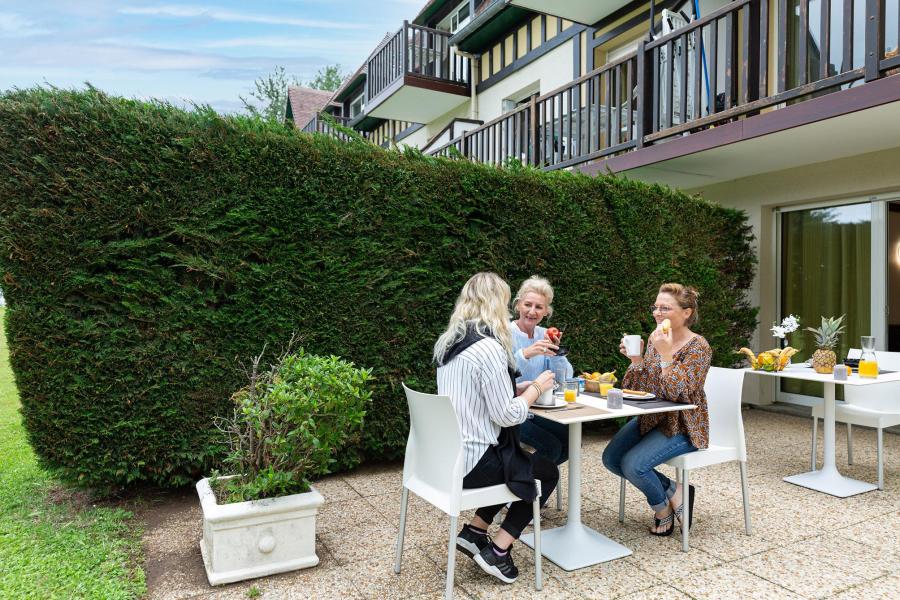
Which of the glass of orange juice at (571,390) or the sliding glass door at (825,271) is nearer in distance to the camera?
the glass of orange juice at (571,390)

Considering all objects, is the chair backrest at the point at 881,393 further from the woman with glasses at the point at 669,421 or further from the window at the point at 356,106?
the window at the point at 356,106

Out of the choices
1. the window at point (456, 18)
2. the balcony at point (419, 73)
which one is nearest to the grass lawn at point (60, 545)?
the balcony at point (419, 73)

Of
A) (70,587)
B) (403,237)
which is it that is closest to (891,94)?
(403,237)

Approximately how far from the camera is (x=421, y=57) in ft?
42.3

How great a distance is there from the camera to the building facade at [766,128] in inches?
205

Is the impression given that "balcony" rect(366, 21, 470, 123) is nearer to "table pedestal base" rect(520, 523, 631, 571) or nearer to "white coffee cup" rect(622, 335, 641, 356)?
"white coffee cup" rect(622, 335, 641, 356)

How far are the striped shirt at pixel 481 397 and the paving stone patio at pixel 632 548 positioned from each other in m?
0.74

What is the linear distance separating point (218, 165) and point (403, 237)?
4.75 ft

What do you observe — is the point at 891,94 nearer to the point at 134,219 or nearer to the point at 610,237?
the point at 610,237

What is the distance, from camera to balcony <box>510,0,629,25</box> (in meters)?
8.73

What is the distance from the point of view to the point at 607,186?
233 inches

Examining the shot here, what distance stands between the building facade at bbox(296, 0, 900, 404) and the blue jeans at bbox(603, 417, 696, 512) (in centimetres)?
287

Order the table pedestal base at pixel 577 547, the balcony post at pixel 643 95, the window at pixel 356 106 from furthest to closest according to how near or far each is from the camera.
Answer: the window at pixel 356 106, the balcony post at pixel 643 95, the table pedestal base at pixel 577 547

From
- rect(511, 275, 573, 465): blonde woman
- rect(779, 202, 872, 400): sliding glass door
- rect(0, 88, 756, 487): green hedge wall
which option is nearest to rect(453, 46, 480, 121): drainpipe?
rect(779, 202, 872, 400): sliding glass door
